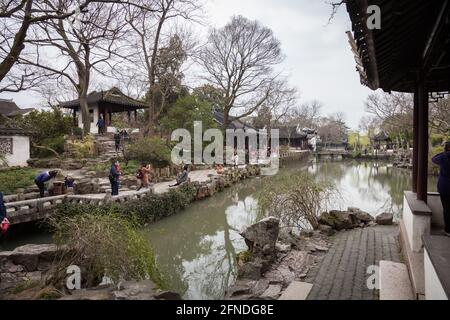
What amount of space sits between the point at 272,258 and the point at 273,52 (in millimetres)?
24696

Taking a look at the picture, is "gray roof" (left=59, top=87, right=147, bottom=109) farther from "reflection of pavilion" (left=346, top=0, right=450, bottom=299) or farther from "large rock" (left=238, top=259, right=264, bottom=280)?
"reflection of pavilion" (left=346, top=0, right=450, bottom=299)

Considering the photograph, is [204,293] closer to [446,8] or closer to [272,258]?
[272,258]

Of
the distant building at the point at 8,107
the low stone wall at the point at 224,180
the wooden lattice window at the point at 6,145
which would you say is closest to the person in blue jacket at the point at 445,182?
the low stone wall at the point at 224,180

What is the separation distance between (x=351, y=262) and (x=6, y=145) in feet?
59.4

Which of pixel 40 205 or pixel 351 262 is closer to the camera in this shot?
pixel 351 262

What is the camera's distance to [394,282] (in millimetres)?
4512

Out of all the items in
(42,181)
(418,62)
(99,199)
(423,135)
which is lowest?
(99,199)

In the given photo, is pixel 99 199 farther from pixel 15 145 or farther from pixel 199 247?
pixel 15 145

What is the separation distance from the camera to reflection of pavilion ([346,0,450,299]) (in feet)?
9.85

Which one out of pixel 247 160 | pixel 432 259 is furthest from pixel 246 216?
pixel 247 160

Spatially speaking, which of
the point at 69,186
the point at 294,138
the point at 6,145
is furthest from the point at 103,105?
the point at 294,138

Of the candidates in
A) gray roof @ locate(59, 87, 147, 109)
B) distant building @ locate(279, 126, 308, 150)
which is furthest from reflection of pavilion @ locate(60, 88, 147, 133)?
distant building @ locate(279, 126, 308, 150)

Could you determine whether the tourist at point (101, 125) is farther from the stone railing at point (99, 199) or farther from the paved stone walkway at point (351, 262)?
the paved stone walkway at point (351, 262)
